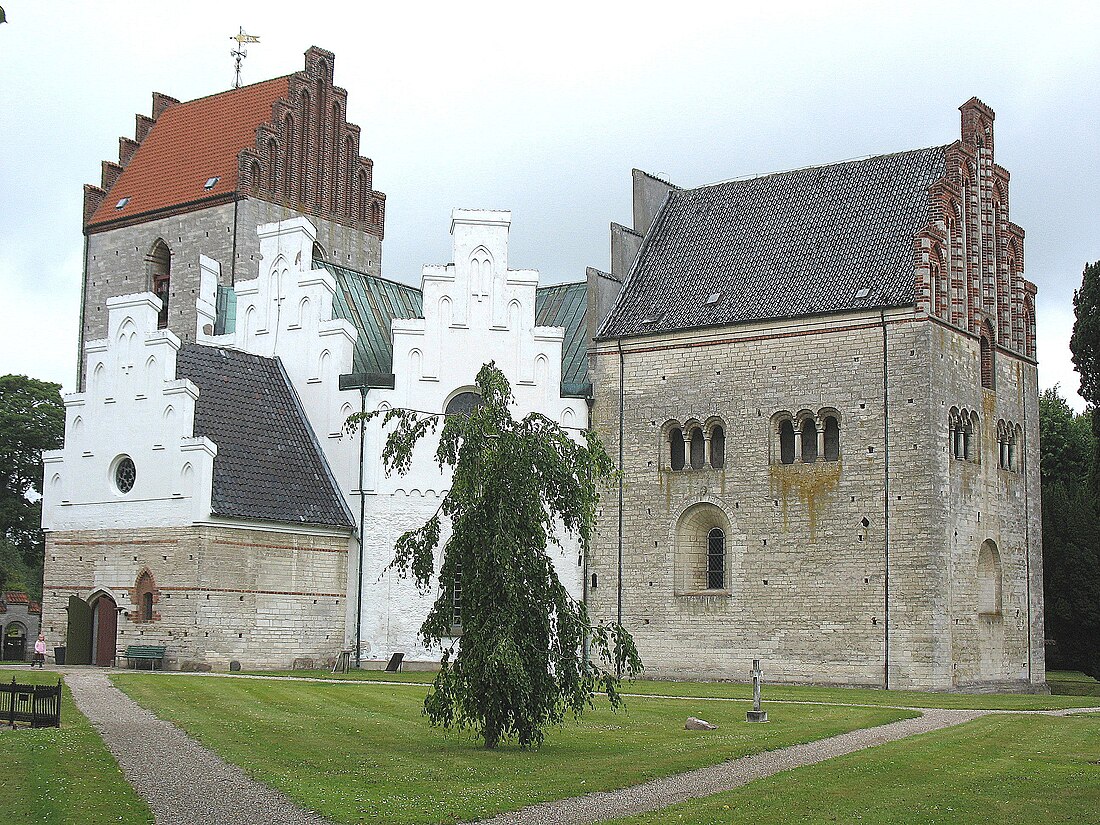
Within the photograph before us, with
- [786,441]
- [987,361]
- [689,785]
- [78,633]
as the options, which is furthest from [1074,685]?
[689,785]

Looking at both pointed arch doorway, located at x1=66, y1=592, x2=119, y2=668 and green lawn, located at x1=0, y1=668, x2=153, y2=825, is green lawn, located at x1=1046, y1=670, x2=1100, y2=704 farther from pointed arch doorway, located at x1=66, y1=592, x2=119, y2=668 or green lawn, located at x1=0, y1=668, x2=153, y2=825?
green lawn, located at x1=0, y1=668, x2=153, y2=825

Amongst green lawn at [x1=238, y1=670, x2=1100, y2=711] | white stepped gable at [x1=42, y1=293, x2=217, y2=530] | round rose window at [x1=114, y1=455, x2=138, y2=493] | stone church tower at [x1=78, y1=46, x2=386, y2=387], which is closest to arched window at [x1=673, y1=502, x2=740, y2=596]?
green lawn at [x1=238, y1=670, x2=1100, y2=711]

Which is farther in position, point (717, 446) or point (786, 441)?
point (717, 446)

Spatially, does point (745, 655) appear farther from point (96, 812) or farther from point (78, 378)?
point (78, 378)

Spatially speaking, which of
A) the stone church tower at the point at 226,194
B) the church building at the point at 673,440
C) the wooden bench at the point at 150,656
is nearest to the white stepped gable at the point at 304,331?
the church building at the point at 673,440

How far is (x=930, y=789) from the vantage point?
1714cm

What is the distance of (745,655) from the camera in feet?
125

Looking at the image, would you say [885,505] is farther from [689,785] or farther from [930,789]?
[689,785]

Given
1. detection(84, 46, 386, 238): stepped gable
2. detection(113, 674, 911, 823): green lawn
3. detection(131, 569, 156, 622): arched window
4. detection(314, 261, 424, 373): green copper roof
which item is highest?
detection(84, 46, 386, 238): stepped gable

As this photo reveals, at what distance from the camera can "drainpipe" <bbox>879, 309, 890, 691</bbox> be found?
36.2 m

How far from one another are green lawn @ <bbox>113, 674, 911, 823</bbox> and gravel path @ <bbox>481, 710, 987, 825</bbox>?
30cm

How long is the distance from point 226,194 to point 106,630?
1929 cm

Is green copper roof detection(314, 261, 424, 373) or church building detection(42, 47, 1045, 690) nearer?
church building detection(42, 47, 1045, 690)

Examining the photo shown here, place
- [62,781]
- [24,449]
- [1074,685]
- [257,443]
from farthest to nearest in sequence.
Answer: [24,449]
[1074,685]
[257,443]
[62,781]
